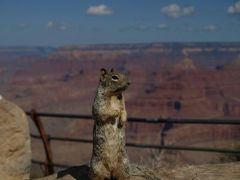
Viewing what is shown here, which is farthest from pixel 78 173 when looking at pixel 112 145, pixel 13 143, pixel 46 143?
pixel 46 143

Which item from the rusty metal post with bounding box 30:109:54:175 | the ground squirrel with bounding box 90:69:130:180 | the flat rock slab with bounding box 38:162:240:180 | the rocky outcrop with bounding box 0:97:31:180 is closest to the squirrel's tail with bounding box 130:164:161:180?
Result: the flat rock slab with bounding box 38:162:240:180

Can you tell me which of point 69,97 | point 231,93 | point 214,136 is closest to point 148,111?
point 214,136

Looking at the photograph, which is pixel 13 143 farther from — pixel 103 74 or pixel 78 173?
pixel 103 74

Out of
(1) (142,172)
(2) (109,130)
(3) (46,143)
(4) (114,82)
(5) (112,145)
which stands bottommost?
(3) (46,143)

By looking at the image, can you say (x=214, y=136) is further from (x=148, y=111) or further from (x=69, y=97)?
(x=69, y=97)

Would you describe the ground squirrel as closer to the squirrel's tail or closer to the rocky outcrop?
the squirrel's tail

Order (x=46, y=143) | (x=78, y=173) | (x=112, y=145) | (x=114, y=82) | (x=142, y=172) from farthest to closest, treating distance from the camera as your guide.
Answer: (x=46, y=143)
(x=78, y=173)
(x=142, y=172)
(x=112, y=145)
(x=114, y=82)

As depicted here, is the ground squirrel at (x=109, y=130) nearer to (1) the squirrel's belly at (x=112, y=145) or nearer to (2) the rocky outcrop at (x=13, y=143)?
(1) the squirrel's belly at (x=112, y=145)
